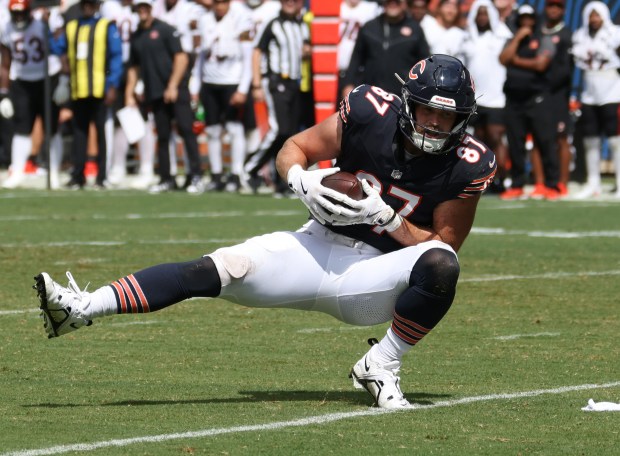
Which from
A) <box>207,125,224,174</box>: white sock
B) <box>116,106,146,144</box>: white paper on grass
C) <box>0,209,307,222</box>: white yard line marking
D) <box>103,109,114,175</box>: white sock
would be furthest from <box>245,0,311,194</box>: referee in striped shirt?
<box>103,109,114,175</box>: white sock

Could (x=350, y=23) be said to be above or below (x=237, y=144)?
above

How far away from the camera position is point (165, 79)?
15961mm

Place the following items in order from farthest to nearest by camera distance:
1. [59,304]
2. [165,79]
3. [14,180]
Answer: [14,180] < [165,79] < [59,304]

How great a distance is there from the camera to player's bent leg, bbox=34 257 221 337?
497cm

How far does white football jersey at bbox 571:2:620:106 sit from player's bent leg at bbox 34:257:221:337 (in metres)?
10.8

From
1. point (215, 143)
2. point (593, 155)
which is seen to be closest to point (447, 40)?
point (593, 155)

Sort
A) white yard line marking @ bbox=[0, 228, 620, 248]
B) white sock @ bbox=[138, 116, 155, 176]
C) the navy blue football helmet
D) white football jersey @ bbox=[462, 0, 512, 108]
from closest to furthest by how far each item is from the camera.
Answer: the navy blue football helmet < white yard line marking @ bbox=[0, 228, 620, 248] < white football jersey @ bbox=[462, 0, 512, 108] < white sock @ bbox=[138, 116, 155, 176]

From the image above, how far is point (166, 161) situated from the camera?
52.6ft

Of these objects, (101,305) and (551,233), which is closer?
(101,305)

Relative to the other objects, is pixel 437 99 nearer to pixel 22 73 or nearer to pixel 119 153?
pixel 22 73

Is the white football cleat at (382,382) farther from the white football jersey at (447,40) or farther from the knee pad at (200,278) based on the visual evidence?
the white football jersey at (447,40)

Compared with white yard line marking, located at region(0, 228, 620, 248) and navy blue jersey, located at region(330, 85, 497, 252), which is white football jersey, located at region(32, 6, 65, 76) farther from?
navy blue jersey, located at region(330, 85, 497, 252)

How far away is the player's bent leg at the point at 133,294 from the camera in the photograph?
4969 millimetres

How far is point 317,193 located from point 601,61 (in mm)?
10765
